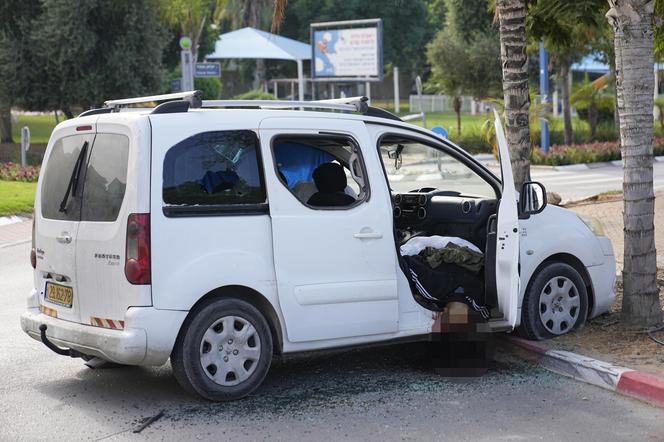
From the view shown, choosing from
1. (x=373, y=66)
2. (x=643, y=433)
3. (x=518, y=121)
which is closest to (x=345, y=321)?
(x=643, y=433)

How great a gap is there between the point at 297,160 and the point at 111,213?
1.40m

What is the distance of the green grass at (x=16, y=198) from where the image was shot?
61.4 feet

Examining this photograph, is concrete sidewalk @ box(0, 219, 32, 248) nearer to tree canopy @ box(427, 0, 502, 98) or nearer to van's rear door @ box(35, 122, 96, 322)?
van's rear door @ box(35, 122, 96, 322)

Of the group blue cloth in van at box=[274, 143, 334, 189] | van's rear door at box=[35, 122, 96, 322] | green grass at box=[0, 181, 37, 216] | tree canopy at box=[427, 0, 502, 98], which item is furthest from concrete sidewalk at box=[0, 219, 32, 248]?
tree canopy at box=[427, 0, 502, 98]

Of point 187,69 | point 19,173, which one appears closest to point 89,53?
point 187,69

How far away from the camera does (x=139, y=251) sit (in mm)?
6219

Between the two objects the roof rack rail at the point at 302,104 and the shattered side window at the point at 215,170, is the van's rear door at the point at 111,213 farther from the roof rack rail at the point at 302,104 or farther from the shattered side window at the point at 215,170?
the roof rack rail at the point at 302,104

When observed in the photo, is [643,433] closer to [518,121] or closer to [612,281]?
[612,281]

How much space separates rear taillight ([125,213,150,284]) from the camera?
6.21m

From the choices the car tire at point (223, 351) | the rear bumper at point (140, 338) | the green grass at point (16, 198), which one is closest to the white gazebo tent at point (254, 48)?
the green grass at point (16, 198)

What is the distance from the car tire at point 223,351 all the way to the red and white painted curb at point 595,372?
2115 mm

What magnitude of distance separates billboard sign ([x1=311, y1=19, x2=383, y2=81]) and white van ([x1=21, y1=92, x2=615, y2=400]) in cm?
3123

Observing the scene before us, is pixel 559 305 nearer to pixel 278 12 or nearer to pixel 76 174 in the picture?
pixel 76 174

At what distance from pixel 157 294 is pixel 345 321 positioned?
133 cm
